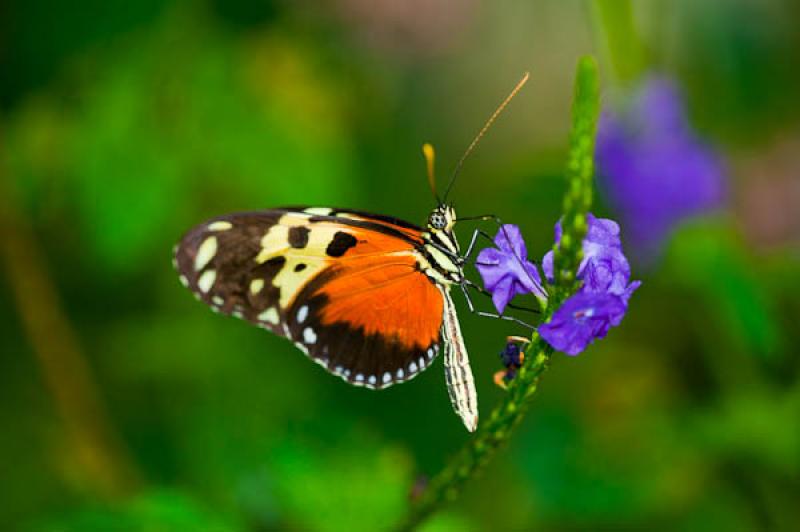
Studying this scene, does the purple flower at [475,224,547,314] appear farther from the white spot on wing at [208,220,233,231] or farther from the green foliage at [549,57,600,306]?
the white spot on wing at [208,220,233,231]

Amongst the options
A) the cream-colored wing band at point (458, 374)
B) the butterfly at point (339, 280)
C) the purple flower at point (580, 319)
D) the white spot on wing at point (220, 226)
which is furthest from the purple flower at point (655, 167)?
the purple flower at point (580, 319)

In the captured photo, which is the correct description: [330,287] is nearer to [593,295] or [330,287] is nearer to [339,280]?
[339,280]

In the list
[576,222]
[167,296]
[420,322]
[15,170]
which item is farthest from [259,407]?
[576,222]

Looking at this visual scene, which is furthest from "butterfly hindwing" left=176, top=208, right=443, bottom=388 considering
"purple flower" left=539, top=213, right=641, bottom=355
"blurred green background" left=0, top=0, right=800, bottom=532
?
"purple flower" left=539, top=213, right=641, bottom=355

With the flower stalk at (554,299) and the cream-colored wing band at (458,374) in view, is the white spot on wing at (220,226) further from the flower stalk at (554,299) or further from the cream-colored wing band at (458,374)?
the flower stalk at (554,299)

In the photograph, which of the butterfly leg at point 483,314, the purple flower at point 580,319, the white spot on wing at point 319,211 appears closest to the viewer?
the purple flower at point 580,319

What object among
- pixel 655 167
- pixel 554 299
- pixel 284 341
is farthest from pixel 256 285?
pixel 655 167
